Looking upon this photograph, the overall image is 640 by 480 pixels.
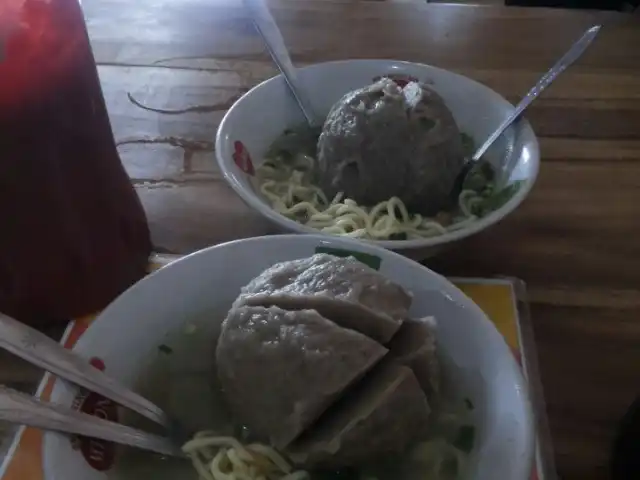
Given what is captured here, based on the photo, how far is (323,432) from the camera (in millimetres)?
742

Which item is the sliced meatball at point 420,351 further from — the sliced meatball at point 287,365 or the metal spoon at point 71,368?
the metal spoon at point 71,368

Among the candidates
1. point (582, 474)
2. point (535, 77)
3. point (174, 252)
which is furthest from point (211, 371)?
point (535, 77)

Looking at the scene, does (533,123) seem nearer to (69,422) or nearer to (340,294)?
(340,294)

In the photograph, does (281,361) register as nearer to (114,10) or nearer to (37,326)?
(37,326)

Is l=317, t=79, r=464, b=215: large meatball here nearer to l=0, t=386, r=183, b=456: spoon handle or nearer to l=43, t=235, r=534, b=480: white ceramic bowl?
l=43, t=235, r=534, b=480: white ceramic bowl

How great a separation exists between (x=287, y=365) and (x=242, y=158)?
58 cm

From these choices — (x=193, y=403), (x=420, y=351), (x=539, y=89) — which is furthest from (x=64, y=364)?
(x=539, y=89)

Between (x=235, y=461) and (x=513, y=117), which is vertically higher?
(x=513, y=117)

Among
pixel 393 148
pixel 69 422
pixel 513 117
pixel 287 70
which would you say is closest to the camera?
pixel 69 422

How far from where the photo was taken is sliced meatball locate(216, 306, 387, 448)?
0.72 m

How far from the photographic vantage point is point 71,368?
2.21ft

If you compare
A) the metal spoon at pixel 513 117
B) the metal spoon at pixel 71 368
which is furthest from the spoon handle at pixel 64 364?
the metal spoon at pixel 513 117

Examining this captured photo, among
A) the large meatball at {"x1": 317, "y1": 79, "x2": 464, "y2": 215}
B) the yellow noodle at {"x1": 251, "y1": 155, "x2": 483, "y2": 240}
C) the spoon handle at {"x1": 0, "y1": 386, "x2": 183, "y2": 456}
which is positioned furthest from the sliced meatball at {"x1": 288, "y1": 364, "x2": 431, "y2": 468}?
the large meatball at {"x1": 317, "y1": 79, "x2": 464, "y2": 215}

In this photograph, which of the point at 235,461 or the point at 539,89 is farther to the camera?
the point at 539,89
